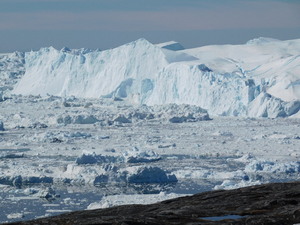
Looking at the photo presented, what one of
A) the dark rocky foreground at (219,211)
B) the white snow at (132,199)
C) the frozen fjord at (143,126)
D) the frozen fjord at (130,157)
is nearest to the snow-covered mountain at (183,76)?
the frozen fjord at (143,126)

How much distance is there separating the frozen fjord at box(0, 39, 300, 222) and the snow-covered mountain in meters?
0.08

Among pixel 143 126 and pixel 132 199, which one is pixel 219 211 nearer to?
pixel 132 199

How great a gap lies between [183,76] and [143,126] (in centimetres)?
744

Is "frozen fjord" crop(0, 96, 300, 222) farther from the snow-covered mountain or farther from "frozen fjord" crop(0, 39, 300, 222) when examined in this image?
the snow-covered mountain

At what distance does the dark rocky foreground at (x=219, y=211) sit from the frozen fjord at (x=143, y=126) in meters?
5.26

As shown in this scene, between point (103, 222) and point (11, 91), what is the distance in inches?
1926

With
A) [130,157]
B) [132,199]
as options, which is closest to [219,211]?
[132,199]

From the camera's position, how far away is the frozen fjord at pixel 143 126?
55.8 feet

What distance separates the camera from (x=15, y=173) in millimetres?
17781

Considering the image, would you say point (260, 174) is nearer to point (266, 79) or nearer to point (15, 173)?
point (15, 173)

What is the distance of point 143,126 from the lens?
33.2 meters

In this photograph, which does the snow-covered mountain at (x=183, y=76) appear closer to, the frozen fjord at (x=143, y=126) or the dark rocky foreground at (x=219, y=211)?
the frozen fjord at (x=143, y=126)

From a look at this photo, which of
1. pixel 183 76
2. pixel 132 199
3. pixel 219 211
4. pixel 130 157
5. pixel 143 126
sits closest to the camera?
pixel 219 211

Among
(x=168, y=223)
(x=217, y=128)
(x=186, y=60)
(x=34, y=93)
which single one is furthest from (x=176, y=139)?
(x=34, y=93)
